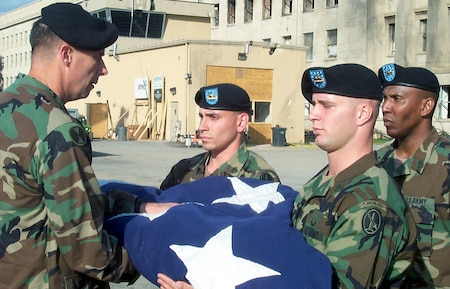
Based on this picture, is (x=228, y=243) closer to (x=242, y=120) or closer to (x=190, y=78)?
(x=242, y=120)

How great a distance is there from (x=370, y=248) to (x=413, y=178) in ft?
5.19

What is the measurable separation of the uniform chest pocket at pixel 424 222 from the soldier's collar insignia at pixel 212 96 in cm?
148

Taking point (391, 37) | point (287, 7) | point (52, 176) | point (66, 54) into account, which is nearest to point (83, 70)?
point (66, 54)

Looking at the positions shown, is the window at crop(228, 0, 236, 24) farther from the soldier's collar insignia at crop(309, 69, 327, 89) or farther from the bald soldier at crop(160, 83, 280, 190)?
the soldier's collar insignia at crop(309, 69, 327, 89)

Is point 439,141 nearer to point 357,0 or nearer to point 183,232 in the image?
point 183,232

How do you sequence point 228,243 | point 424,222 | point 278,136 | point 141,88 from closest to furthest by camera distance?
1. point 228,243
2. point 424,222
3. point 278,136
4. point 141,88

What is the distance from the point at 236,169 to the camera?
4.28 metres

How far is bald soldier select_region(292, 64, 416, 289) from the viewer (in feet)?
7.52

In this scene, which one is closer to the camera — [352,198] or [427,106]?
[352,198]

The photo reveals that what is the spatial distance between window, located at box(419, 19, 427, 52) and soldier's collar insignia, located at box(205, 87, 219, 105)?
3605 centimetres

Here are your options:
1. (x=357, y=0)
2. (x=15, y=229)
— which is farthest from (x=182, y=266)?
(x=357, y=0)

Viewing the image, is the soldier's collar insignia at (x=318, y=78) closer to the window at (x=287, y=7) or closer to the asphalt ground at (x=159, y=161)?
the asphalt ground at (x=159, y=161)

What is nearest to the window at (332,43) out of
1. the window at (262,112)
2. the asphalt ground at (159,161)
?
the window at (262,112)

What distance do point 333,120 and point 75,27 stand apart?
1154mm
